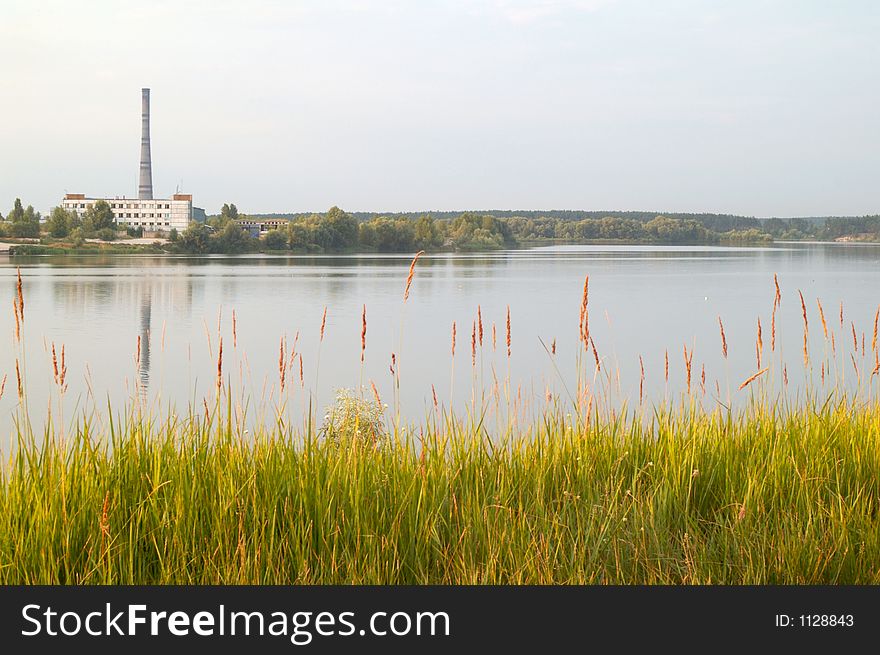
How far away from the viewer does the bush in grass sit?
14.2 feet

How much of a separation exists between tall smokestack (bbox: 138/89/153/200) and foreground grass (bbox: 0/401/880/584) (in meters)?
121

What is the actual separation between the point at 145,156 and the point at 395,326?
94943mm

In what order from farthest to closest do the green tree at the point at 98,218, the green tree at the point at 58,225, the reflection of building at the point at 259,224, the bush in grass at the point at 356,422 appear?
1. the reflection of building at the point at 259,224
2. the green tree at the point at 98,218
3. the green tree at the point at 58,225
4. the bush in grass at the point at 356,422

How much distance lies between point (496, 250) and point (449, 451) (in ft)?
413

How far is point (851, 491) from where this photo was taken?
4.14m

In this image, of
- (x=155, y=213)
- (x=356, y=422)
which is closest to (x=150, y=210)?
(x=155, y=213)

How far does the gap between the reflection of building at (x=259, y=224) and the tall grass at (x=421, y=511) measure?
115233 mm

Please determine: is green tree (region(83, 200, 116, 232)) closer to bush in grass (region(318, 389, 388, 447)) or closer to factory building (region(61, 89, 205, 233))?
factory building (region(61, 89, 205, 233))

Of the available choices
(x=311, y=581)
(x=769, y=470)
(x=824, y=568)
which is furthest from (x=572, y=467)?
(x=311, y=581)

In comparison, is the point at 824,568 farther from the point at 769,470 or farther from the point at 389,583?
the point at 389,583

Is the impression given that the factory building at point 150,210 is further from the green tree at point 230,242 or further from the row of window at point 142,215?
the green tree at point 230,242

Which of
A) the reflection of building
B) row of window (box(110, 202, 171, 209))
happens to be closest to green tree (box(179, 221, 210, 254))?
the reflection of building

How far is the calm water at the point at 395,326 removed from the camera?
2082 cm

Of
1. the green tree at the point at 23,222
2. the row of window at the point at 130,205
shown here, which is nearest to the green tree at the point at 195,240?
the row of window at the point at 130,205
